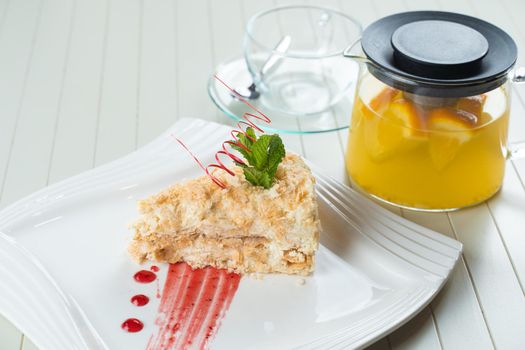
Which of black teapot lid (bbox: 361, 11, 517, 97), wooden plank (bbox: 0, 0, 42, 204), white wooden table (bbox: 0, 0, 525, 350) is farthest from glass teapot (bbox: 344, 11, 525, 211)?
wooden plank (bbox: 0, 0, 42, 204)

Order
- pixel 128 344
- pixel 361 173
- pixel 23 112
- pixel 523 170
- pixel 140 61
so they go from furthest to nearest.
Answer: pixel 140 61 → pixel 23 112 → pixel 523 170 → pixel 361 173 → pixel 128 344

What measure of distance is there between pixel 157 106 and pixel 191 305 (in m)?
1.13

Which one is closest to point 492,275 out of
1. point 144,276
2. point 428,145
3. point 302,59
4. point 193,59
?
point 428,145

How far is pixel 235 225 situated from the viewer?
6.69 ft

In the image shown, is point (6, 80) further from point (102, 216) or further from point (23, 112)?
point (102, 216)

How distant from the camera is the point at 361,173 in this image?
2414mm

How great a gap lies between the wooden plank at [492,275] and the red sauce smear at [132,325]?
90 cm

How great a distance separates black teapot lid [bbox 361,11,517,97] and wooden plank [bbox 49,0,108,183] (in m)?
1.08

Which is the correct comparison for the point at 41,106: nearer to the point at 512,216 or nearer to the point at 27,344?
the point at 27,344

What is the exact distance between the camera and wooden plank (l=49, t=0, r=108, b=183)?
263cm

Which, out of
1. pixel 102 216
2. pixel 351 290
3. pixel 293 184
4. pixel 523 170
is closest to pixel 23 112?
pixel 102 216

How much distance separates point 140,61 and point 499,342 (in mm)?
1853

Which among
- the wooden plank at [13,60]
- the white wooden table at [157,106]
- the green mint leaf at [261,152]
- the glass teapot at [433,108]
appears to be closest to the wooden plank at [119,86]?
the white wooden table at [157,106]

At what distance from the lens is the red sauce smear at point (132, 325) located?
188 centimetres
